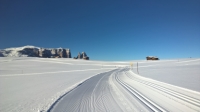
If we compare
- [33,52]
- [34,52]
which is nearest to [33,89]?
[34,52]

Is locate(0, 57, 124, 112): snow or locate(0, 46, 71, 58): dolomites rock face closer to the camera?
locate(0, 57, 124, 112): snow

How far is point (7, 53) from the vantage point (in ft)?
396

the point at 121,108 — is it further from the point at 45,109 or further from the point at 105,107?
the point at 45,109

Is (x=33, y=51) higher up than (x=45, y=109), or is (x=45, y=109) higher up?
(x=33, y=51)

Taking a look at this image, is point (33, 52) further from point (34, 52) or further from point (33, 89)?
point (33, 89)

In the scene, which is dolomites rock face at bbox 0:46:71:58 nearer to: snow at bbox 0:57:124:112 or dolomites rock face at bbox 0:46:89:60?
dolomites rock face at bbox 0:46:89:60

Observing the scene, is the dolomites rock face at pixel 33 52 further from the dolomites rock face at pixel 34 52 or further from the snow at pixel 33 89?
the snow at pixel 33 89

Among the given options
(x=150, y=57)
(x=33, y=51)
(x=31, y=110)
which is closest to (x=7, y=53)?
(x=33, y=51)

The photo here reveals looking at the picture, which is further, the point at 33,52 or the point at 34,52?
the point at 33,52

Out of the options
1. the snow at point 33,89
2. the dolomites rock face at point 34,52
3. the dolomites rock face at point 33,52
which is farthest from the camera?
the dolomites rock face at point 33,52

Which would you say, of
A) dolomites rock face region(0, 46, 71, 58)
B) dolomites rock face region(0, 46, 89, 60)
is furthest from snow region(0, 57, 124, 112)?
dolomites rock face region(0, 46, 71, 58)

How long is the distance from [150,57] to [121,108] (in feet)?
287

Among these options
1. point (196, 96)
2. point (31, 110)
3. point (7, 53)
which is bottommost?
point (31, 110)

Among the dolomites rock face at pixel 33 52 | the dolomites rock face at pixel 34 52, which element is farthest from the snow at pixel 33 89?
the dolomites rock face at pixel 33 52
